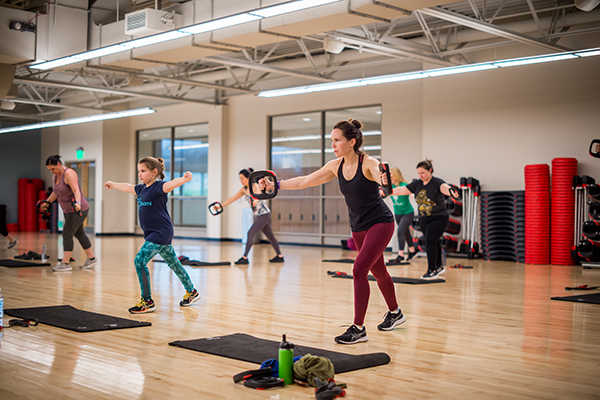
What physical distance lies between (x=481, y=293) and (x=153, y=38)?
17.2 ft

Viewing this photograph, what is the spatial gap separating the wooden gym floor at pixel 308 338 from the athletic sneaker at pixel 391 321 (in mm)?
118

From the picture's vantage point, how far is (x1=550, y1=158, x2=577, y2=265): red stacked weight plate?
9.59 metres

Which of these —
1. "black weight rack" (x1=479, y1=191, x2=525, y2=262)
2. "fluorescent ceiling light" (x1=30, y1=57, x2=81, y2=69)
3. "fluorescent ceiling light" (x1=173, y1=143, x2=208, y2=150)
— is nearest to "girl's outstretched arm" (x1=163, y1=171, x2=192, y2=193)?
"fluorescent ceiling light" (x1=30, y1=57, x2=81, y2=69)

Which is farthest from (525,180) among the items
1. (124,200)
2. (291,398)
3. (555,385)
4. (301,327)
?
(124,200)

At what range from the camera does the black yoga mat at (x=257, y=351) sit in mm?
3309

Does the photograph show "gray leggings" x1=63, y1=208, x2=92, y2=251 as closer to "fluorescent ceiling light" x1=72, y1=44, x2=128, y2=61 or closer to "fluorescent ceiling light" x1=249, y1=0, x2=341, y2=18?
"fluorescent ceiling light" x1=72, y1=44, x2=128, y2=61

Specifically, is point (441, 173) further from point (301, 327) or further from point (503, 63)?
point (301, 327)

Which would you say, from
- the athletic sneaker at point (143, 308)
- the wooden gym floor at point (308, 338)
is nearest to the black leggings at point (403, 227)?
the wooden gym floor at point (308, 338)

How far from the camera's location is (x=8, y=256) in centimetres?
1027

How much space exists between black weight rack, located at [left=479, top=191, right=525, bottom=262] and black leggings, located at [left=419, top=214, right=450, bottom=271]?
11.4 feet

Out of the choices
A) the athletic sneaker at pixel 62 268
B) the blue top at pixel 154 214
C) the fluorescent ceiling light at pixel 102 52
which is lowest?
the athletic sneaker at pixel 62 268

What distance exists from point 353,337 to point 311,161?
10.3 metres

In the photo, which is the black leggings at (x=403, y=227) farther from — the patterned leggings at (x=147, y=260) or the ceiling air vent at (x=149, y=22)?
the patterned leggings at (x=147, y=260)

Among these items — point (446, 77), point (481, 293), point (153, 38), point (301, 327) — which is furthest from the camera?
point (446, 77)
